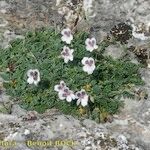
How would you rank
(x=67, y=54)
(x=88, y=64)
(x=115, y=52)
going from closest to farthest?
(x=88, y=64)
(x=67, y=54)
(x=115, y=52)

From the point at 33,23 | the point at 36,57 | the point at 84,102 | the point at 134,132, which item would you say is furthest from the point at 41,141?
the point at 33,23

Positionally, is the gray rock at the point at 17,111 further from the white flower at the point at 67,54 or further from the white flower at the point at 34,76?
the white flower at the point at 67,54

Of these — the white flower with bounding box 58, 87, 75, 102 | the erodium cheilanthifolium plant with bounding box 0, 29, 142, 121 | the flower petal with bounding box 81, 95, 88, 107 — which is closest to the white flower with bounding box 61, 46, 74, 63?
the erodium cheilanthifolium plant with bounding box 0, 29, 142, 121

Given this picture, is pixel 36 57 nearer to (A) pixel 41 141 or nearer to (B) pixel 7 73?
(B) pixel 7 73

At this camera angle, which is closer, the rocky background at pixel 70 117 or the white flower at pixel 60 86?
the rocky background at pixel 70 117

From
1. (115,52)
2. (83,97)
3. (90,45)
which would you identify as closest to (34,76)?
(83,97)

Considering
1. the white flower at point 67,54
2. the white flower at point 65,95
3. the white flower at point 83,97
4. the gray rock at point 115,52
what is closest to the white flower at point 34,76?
the white flower at point 65,95

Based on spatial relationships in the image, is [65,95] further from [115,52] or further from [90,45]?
[115,52]
